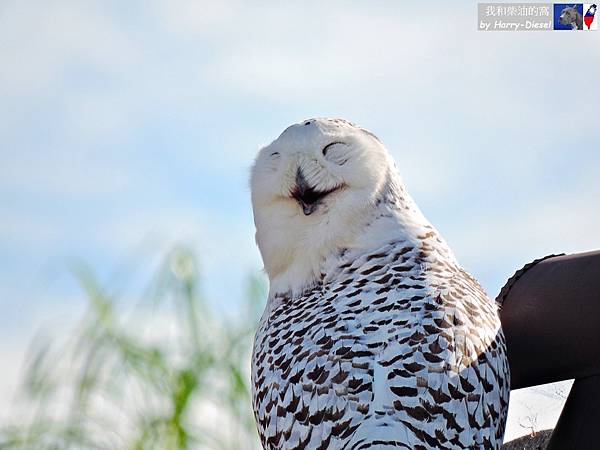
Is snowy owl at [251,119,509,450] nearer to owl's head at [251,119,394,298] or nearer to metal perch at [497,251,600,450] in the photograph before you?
owl's head at [251,119,394,298]

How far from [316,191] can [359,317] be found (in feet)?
1.01

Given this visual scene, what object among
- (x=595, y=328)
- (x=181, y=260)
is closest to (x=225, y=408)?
(x=181, y=260)

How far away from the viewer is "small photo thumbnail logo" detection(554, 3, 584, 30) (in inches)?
105

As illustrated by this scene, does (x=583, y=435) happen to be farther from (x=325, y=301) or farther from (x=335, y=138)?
(x=335, y=138)

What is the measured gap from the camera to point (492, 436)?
5.59 feet

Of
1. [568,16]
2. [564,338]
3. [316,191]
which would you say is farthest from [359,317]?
Result: [568,16]

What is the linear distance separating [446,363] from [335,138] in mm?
521

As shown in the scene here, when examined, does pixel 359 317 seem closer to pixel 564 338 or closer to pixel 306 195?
pixel 306 195

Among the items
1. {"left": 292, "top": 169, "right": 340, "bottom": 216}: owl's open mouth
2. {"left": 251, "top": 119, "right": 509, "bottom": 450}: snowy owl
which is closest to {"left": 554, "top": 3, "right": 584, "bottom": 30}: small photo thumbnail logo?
{"left": 251, "top": 119, "right": 509, "bottom": 450}: snowy owl

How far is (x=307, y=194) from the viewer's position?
198 centimetres

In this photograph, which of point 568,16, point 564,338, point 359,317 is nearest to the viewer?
point 359,317

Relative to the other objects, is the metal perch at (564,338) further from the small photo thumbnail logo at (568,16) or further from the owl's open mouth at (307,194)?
the small photo thumbnail logo at (568,16)

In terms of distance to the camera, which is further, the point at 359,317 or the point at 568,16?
the point at 568,16

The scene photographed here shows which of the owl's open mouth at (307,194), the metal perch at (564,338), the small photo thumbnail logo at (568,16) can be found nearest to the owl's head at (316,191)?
the owl's open mouth at (307,194)
